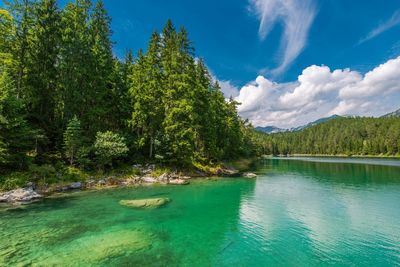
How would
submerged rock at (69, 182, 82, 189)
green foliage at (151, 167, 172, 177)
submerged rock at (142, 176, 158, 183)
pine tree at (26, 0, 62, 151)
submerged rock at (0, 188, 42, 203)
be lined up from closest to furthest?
submerged rock at (0, 188, 42, 203)
submerged rock at (69, 182, 82, 189)
pine tree at (26, 0, 62, 151)
submerged rock at (142, 176, 158, 183)
green foliage at (151, 167, 172, 177)

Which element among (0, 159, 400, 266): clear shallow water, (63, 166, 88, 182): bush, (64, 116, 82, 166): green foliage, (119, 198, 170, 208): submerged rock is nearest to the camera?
(0, 159, 400, 266): clear shallow water

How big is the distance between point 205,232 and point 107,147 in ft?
70.1

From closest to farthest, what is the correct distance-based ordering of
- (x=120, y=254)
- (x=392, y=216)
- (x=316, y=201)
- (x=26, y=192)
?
(x=120, y=254)
(x=392, y=216)
(x=26, y=192)
(x=316, y=201)

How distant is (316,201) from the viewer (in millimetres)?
23766

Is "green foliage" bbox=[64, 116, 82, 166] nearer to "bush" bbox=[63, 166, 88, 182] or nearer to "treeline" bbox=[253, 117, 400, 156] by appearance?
"bush" bbox=[63, 166, 88, 182]

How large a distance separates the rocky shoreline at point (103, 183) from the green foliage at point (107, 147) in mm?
2750

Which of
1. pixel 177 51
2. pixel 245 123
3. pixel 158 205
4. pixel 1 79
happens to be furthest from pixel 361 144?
pixel 1 79

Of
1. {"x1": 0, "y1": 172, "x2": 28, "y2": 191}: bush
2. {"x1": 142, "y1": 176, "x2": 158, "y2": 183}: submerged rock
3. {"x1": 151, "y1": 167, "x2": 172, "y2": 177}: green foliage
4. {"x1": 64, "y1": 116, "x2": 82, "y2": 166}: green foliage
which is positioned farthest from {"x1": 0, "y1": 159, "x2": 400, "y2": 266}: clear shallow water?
{"x1": 151, "y1": 167, "x2": 172, "y2": 177}: green foliage

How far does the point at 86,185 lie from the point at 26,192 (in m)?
6.56

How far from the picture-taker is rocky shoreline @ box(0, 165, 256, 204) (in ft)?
70.0

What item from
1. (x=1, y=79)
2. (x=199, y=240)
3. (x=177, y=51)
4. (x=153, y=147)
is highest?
(x=177, y=51)

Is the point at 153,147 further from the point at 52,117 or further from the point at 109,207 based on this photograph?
the point at 109,207

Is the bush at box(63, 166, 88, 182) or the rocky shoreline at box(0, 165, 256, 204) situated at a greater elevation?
the bush at box(63, 166, 88, 182)

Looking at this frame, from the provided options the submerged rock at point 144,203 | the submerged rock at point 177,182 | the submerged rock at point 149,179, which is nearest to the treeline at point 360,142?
the submerged rock at point 177,182
